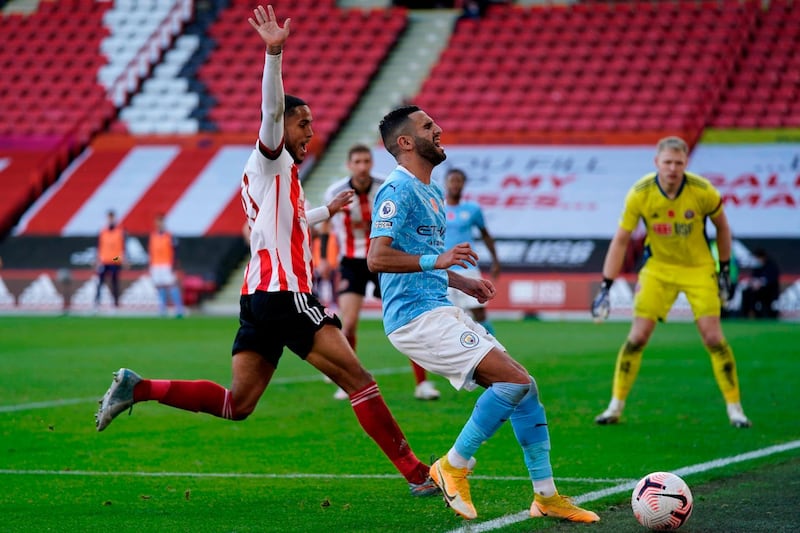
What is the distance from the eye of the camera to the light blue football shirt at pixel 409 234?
21.5 ft

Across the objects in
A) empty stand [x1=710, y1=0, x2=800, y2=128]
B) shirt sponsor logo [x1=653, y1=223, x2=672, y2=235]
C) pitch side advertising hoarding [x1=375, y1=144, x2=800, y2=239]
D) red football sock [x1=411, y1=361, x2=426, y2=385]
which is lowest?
pitch side advertising hoarding [x1=375, y1=144, x2=800, y2=239]

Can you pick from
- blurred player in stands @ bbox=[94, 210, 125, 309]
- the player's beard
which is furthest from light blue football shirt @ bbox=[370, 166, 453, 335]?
blurred player in stands @ bbox=[94, 210, 125, 309]

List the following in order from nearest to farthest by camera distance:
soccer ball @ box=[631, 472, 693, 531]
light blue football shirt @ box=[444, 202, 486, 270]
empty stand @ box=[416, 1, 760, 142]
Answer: soccer ball @ box=[631, 472, 693, 531], light blue football shirt @ box=[444, 202, 486, 270], empty stand @ box=[416, 1, 760, 142]

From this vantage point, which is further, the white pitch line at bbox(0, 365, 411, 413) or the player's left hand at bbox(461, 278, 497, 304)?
the white pitch line at bbox(0, 365, 411, 413)

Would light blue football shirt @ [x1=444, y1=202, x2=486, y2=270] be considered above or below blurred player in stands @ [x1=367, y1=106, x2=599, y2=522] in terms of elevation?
below

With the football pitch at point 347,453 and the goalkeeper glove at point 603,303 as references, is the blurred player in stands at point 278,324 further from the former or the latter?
the goalkeeper glove at point 603,303

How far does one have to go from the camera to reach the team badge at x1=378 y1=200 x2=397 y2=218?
6.54 meters

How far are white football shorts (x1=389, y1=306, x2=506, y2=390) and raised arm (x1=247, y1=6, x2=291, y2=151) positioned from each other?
119 centimetres

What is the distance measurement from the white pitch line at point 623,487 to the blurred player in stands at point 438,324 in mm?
111

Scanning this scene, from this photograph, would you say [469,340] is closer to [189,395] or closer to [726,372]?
[189,395]

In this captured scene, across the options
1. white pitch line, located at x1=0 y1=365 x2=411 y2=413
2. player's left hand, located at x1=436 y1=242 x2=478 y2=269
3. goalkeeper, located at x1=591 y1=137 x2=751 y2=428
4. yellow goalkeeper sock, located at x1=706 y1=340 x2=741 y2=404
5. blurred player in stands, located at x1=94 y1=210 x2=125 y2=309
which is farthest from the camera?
blurred player in stands, located at x1=94 y1=210 x2=125 y2=309

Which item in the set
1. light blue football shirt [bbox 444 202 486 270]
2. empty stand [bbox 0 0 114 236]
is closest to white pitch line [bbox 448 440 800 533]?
light blue football shirt [bbox 444 202 486 270]

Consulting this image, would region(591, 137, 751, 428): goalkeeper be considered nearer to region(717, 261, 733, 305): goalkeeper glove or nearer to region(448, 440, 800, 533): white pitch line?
region(717, 261, 733, 305): goalkeeper glove

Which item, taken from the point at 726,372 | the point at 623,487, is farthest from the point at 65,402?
the point at 623,487
